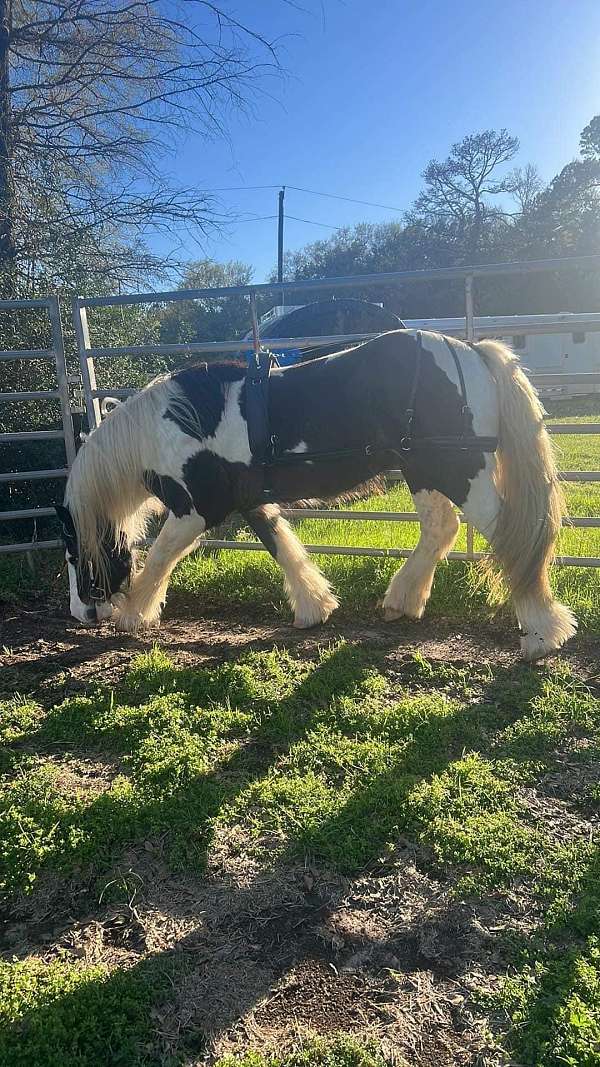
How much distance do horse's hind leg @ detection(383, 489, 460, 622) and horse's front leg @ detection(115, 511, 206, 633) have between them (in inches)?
49.4

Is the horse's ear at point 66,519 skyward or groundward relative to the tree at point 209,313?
groundward

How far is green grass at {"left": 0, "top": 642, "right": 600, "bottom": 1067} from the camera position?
148 centimetres

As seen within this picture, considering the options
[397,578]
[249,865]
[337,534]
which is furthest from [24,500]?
[249,865]

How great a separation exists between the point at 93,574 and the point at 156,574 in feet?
1.29

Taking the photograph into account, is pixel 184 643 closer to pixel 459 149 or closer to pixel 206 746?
pixel 206 746

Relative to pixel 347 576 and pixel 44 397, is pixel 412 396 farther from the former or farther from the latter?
pixel 44 397

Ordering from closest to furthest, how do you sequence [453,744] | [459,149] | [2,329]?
[453,744] → [2,329] → [459,149]

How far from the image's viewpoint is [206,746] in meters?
2.62

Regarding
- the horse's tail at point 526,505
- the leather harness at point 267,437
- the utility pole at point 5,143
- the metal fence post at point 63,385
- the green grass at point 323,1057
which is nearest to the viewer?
the green grass at point 323,1057

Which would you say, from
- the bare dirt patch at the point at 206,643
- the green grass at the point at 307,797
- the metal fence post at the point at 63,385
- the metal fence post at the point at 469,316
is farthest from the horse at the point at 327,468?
the metal fence post at the point at 63,385

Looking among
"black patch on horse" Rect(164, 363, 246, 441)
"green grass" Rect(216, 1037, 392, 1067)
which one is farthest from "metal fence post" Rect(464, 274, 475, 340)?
"green grass" Rect(216, 1037, 392, 1067)

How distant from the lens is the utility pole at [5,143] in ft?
19.5

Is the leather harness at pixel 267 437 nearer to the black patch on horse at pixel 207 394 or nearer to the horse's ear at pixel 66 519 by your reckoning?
the black patch on horse at pixel 207 394

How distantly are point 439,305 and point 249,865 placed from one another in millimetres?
32118
